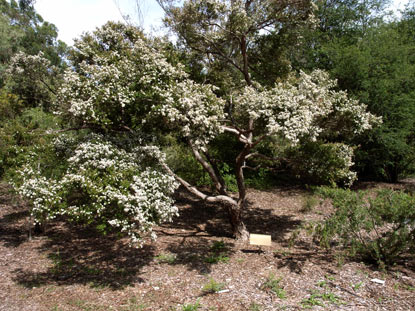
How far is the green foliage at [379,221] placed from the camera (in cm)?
498

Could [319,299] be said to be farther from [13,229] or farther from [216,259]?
[13,229]

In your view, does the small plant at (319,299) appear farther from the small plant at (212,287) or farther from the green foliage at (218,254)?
the green foliage at (218,254)

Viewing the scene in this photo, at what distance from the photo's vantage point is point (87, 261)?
241 inches

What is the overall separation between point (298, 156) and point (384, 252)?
3.02m

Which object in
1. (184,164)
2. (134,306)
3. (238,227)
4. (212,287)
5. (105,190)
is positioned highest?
(184,164)

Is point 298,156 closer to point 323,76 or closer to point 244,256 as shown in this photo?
point 323,76

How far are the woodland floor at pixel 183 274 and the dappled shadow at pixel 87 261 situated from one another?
18mm

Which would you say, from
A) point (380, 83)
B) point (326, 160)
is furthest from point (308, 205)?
point (380, 83)

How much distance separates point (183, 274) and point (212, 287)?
0.81 metres

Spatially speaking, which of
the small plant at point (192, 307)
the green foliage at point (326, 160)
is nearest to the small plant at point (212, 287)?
the small plant at point (192, 307)

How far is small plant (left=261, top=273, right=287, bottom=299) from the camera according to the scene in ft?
14.9

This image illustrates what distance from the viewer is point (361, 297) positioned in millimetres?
4469

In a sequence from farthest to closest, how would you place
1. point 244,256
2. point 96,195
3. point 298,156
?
point 298,156 < point 244,256 < point 96,195

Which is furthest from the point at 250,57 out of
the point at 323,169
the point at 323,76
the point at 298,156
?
the point at 323,169
